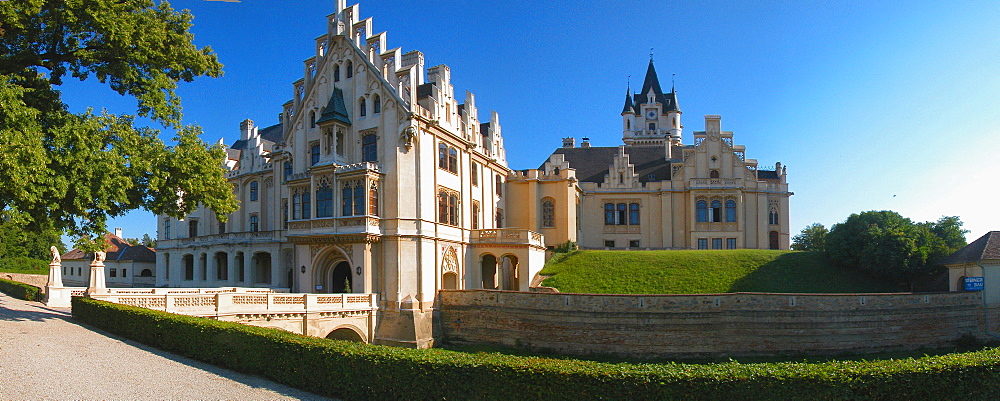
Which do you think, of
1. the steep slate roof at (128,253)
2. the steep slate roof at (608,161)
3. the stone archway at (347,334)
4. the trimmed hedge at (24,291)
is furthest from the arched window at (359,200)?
the steep slate roof at (128,253)

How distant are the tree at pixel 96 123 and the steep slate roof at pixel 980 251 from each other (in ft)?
113

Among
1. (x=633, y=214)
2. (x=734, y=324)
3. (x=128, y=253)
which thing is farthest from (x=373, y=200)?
(x=128, y=253)

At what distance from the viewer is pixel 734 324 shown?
28938 millimetres

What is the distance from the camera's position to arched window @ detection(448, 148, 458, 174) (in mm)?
36547

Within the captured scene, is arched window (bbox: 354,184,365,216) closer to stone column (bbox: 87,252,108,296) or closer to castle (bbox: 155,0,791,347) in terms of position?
castle (bbox: 155,0,791,347)

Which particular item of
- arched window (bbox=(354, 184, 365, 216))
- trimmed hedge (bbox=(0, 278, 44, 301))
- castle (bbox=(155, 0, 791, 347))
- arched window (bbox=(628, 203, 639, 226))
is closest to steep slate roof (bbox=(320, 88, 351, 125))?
castle (bbox=(155, 0, 791, 347))

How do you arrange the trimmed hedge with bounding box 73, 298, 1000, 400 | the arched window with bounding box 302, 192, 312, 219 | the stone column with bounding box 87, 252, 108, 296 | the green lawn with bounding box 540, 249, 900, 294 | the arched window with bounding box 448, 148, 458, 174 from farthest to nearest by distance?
the arched window with bounding box 448, 148, 458, 174 < the arched window with bounding box 302, 192, 312, 219 < the green lawn with bounding box 540, 249, 900, 294 < the stone column with bounding box 87, 252, 108, 296 < the trimmed hedge with bounding box 73, 298, 1000, 400

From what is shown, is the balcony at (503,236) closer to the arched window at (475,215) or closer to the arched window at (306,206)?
the arched window at (475,215)

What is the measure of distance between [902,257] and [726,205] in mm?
15690

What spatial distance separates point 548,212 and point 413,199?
15.9 meters

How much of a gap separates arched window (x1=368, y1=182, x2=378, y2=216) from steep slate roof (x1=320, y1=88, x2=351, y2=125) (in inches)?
173

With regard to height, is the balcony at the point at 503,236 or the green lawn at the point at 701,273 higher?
the balcony at the point at 503,236

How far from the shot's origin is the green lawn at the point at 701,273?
3612cm

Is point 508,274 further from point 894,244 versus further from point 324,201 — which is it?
point 894,244
